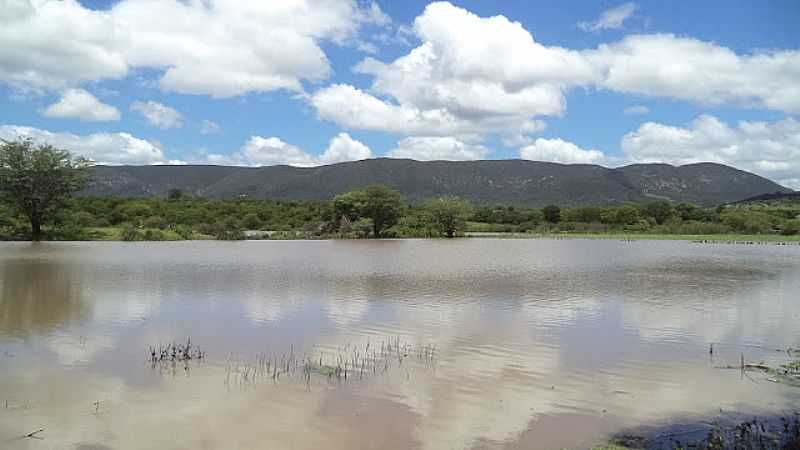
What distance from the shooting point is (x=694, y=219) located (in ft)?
400

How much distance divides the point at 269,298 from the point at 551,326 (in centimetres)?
1040

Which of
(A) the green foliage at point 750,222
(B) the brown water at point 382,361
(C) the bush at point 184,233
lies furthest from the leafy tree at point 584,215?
(B) the brown water at point 382,361

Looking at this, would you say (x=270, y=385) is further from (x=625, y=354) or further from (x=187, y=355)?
(x=625, y=354)

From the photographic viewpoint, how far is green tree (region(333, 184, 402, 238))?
82.8 meters

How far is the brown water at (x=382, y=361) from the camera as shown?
29.6 ft

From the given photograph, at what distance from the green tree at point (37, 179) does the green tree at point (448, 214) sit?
44.7m

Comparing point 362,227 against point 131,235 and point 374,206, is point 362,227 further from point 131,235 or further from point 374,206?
point 131,235

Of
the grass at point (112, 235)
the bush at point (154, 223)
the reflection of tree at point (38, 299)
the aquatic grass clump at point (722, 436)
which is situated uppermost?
the bush at point (154, 223)

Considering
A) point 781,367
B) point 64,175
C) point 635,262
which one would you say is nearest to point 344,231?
point 64,175

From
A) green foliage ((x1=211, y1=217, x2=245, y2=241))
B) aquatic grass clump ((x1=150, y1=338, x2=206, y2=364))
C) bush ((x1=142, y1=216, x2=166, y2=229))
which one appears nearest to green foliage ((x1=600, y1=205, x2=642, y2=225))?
green foliage ((x1=211, y1=217, x2=245, y2=241))

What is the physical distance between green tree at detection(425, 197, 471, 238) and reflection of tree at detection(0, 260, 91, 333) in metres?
59.9

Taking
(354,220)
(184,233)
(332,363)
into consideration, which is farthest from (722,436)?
(354,220)

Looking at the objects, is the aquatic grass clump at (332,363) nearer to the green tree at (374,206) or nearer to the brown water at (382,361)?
the brown water at (382,361)

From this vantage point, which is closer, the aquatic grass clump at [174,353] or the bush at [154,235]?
the aquatic grass clump at [174,353]
